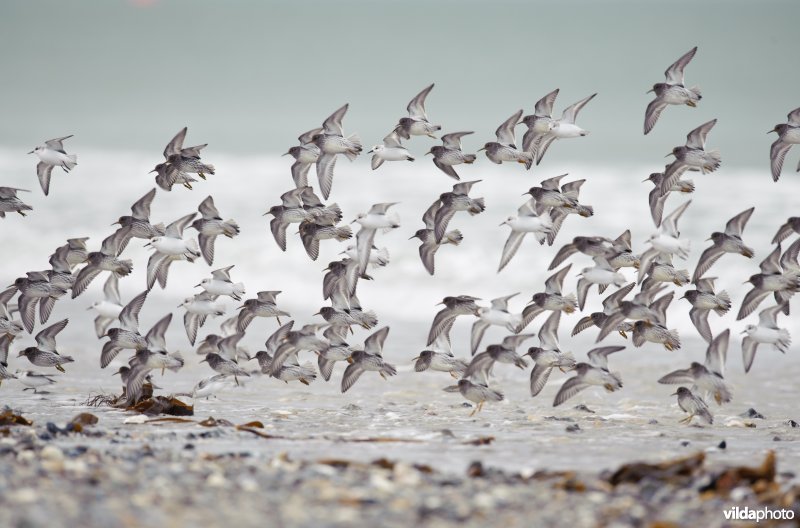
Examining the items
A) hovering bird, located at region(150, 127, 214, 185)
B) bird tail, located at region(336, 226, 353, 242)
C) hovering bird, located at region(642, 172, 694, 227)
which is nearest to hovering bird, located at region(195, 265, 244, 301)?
hovering bird, located at region(150, 127, 214, 185)

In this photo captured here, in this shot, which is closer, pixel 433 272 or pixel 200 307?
pixel 433 272

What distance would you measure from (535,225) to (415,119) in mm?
1476

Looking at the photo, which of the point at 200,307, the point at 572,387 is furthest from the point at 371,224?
the point at 572,387

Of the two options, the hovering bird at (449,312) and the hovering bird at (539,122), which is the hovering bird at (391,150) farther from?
the hovering bird at (449,312)

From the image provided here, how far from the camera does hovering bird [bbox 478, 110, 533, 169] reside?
32.7 feet

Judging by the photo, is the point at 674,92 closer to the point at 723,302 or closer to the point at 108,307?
the point at 723,302

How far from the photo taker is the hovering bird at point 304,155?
33.6 feet

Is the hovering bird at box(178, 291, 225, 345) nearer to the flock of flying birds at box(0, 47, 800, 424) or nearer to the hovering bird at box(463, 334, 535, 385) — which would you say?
the flock of flying birds at box(0, 47, 800, 424)

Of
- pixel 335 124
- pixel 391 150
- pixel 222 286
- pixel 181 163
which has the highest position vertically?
pixel 335 124

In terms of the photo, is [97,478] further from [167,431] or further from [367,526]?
[167,431]

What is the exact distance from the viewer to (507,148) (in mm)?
10000

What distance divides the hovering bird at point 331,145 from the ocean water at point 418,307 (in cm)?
204

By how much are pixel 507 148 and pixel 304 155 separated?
6.23 feet

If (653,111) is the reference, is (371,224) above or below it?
below
